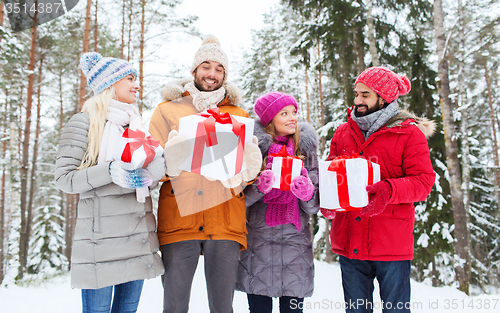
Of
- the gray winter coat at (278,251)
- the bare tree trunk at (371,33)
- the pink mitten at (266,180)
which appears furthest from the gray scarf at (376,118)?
the bare tree trunk at (371,33)

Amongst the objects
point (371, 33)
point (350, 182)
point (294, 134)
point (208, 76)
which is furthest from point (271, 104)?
point (371, 33)

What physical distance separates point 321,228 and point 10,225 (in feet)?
32.9

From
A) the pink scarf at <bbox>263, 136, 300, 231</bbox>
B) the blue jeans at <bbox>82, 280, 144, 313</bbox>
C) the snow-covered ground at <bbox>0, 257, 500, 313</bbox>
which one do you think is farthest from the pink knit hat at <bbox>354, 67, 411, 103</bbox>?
the snow-covered ground at <bbox>0, 257, 500, 313</bbox>

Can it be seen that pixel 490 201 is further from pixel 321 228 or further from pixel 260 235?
pixel 260 235

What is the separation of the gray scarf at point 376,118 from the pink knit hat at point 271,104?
555mm

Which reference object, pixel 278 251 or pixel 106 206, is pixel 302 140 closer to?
pixel 278 251

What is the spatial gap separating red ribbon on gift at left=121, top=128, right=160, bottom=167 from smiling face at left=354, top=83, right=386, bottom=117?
164 centimetres

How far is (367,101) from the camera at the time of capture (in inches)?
98.0

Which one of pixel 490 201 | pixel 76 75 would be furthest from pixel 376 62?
pixel 490 201

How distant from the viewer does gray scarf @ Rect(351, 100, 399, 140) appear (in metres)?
2.38

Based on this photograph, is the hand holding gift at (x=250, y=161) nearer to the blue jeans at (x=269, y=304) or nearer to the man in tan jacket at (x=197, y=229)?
the man in tan jacket at (x=197, y=229)

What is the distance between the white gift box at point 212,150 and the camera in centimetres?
179

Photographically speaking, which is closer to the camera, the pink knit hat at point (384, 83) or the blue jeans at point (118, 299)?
the blue jeans at point (118, 299)

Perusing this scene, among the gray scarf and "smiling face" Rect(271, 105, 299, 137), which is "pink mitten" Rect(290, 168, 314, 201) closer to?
"smiling face" Rect(271, 105, 299, 137)
